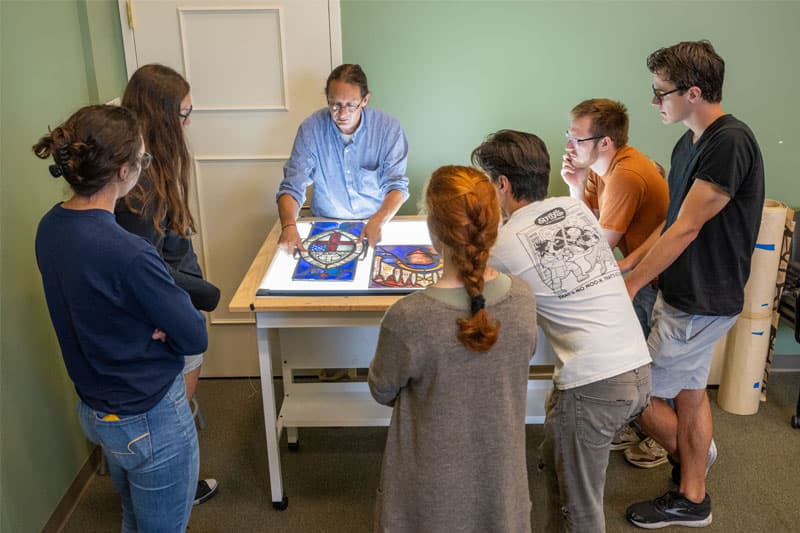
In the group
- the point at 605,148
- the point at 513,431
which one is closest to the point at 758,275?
the point at 605,148

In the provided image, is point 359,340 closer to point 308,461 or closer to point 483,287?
point 308,461

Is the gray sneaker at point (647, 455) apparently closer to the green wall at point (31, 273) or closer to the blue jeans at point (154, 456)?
the blue jeans at point (154, 456)

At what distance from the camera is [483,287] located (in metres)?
1.51

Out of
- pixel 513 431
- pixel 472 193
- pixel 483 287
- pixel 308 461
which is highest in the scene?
pixel 472 193

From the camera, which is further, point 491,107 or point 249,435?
point 491,107

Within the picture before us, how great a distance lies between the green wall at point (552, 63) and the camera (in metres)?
3.19

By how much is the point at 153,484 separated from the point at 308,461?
1.25m

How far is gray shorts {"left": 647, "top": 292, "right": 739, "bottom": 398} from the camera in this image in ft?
7.77

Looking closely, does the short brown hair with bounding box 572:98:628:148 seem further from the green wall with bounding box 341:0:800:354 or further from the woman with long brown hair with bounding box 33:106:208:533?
the woman with long brown hair with bounding box 33:106:208:533

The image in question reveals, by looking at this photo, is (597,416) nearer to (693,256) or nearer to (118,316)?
(693,256)

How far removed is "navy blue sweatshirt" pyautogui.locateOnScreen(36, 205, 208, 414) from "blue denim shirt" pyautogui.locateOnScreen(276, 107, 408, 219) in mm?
1265

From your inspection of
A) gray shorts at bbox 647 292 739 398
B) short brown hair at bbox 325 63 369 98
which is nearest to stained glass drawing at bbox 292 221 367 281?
short brown hair at bbox 325 63 369 98

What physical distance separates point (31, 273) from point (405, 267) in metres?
1.23

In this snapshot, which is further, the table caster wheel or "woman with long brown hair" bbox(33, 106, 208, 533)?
the table caster wheel
